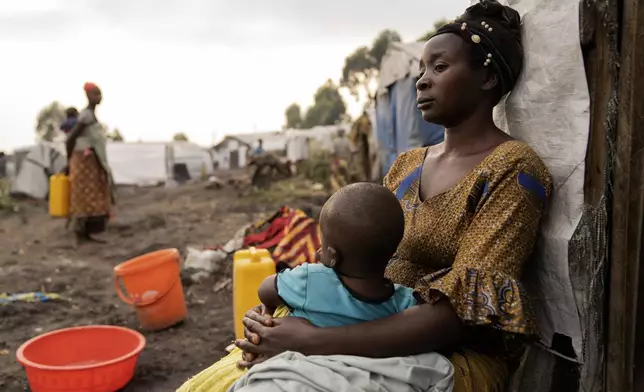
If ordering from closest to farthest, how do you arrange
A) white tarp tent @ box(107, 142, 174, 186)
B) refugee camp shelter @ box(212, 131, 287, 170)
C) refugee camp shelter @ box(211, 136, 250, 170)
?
white tarp tent @ box(107, 142, 174, 186), refugee camp shelter @ box(212, 131, 287, 170), refugee camp shelter @ box(211, 136, 250, 170)

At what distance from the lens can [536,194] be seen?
1480 mm

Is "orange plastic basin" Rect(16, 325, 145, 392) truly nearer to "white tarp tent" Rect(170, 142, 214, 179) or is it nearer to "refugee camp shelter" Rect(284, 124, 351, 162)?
"refugee camp shelter" Rect(284, 124, 351, 162)

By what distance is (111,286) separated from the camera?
5113 mm

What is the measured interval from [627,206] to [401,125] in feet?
23.7

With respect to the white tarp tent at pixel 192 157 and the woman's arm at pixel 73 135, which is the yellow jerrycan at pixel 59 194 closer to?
the woman's arm at pixel 73 135

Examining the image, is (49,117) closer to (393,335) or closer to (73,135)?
(73,135)

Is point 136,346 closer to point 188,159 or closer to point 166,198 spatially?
point 166,198

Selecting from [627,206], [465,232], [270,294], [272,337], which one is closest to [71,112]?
[270,294]

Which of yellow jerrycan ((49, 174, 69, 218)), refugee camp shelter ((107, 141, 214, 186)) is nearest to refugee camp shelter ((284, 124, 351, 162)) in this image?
refugee camp shelter ((107, 141, 214, 186))

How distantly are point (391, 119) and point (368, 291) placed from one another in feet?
26.2

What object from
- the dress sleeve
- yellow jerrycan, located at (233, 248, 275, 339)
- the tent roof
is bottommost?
yellow jerrycan, located at (233, 248, 275, 339)

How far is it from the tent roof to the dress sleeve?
6169 millimetres

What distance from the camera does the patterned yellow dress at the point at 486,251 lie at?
137 cm

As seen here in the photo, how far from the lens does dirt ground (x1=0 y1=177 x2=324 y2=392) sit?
11.1 feet
